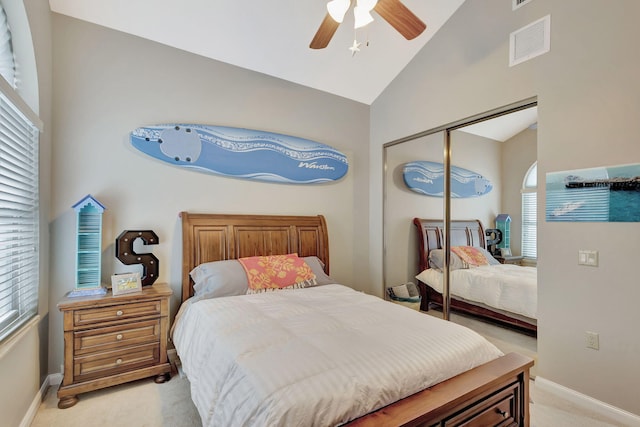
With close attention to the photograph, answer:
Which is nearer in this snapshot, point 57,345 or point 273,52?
point 57,345

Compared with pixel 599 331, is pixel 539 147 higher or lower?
higher

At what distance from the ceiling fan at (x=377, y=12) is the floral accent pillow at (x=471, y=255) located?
204cm

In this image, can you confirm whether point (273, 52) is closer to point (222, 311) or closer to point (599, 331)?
point (222, 311)

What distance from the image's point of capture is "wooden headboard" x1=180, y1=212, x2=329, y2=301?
283 cm

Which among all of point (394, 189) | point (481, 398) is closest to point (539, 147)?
point (394, 189)

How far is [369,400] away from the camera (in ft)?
4.06

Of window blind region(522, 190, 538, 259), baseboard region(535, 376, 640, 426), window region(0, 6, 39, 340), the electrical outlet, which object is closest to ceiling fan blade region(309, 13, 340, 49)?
window region(0, 6, 39, 340)

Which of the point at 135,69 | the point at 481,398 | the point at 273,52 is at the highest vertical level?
the point at 273,52

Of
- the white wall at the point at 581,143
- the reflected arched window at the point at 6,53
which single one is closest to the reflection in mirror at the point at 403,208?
the white wall at the point at 581,143

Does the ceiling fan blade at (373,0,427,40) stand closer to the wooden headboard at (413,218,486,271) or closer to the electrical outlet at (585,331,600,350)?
the wooden headboard at (413,218,486,271)

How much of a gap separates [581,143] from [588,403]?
184 cm

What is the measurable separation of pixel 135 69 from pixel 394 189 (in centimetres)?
301

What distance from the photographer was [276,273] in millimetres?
2803

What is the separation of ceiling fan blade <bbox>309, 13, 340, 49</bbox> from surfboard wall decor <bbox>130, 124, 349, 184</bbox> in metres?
1.33
